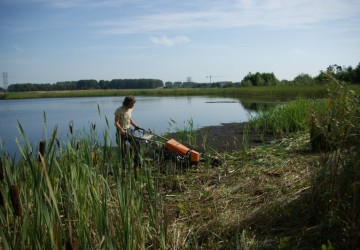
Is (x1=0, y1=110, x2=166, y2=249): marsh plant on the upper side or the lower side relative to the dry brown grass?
upper

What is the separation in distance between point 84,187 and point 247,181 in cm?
248

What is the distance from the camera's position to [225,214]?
330cm

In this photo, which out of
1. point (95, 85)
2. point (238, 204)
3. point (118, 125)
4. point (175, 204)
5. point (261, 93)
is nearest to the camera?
point (238, 204)

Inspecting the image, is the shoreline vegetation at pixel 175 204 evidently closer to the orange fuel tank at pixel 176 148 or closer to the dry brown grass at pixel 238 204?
the dry brown grass at pixel 238 204

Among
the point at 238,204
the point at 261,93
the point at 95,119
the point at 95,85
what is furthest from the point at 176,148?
the point at 95,85

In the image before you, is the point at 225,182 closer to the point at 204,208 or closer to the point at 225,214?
the point at 204,208

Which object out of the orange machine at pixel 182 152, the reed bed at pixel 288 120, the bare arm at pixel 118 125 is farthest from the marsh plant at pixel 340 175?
the reed bed at pixel 288 120

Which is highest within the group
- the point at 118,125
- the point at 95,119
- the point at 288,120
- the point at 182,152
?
the point at 118,125

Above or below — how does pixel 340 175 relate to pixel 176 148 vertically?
above

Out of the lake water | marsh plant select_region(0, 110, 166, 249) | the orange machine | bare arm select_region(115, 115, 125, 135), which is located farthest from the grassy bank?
the lake water

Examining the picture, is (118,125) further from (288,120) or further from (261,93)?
(261,93)

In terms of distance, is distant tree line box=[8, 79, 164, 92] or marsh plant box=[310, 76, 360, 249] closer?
marsh plant box=[310, 76, 360, 249]

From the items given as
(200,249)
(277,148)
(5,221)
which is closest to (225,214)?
(200,249)

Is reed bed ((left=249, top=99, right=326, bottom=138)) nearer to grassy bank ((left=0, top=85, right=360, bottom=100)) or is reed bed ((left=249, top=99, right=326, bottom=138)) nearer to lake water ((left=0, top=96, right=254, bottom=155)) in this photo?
grassy bank ((left=0, top=85, right=360, bottom=100))
